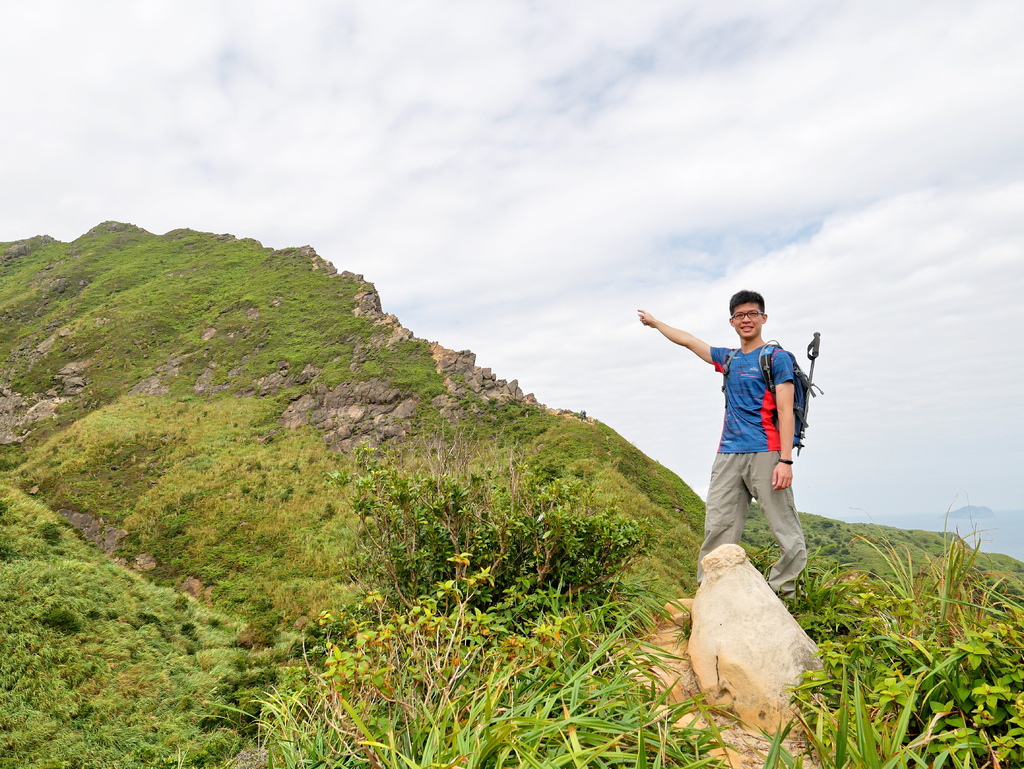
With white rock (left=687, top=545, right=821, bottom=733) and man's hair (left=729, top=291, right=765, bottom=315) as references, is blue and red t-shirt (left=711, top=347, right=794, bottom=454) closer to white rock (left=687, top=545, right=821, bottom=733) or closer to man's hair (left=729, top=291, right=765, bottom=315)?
man's hair (left=729, top=291, right=765, bottom=315)

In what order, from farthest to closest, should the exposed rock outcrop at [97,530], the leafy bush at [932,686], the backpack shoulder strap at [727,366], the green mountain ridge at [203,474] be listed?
the exposed rock outcrop at [97,530] < the green mountain ridge at [203,474] < the backpack shoulder strap at [727,366] < the leafy bush at [932,686]

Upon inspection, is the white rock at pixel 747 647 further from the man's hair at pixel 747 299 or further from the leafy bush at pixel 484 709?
the man's hair at pixel 747 299

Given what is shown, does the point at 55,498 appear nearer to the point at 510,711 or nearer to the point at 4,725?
the point at 4,725

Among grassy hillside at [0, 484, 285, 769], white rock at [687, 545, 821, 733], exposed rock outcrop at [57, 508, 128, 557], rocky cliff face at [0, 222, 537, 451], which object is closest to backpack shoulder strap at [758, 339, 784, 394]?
white rock at [687, 545, 821, 733]

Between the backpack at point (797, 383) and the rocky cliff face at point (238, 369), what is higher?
the rocky cliff face at point (238, 369)

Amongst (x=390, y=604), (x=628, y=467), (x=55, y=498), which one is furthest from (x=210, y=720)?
(x=55, y=498)

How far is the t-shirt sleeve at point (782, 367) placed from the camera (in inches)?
186

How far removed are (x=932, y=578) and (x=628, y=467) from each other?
1911cm

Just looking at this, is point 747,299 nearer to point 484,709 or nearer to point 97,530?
point 484,709

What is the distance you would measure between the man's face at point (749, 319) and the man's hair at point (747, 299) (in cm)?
2

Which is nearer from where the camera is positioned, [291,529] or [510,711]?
[510,711]

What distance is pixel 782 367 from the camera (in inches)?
187

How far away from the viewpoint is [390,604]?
540cm

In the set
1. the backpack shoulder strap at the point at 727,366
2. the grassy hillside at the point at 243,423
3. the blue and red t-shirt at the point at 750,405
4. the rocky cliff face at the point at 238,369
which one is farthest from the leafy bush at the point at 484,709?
the rocky cliff face at the point at 238,369
